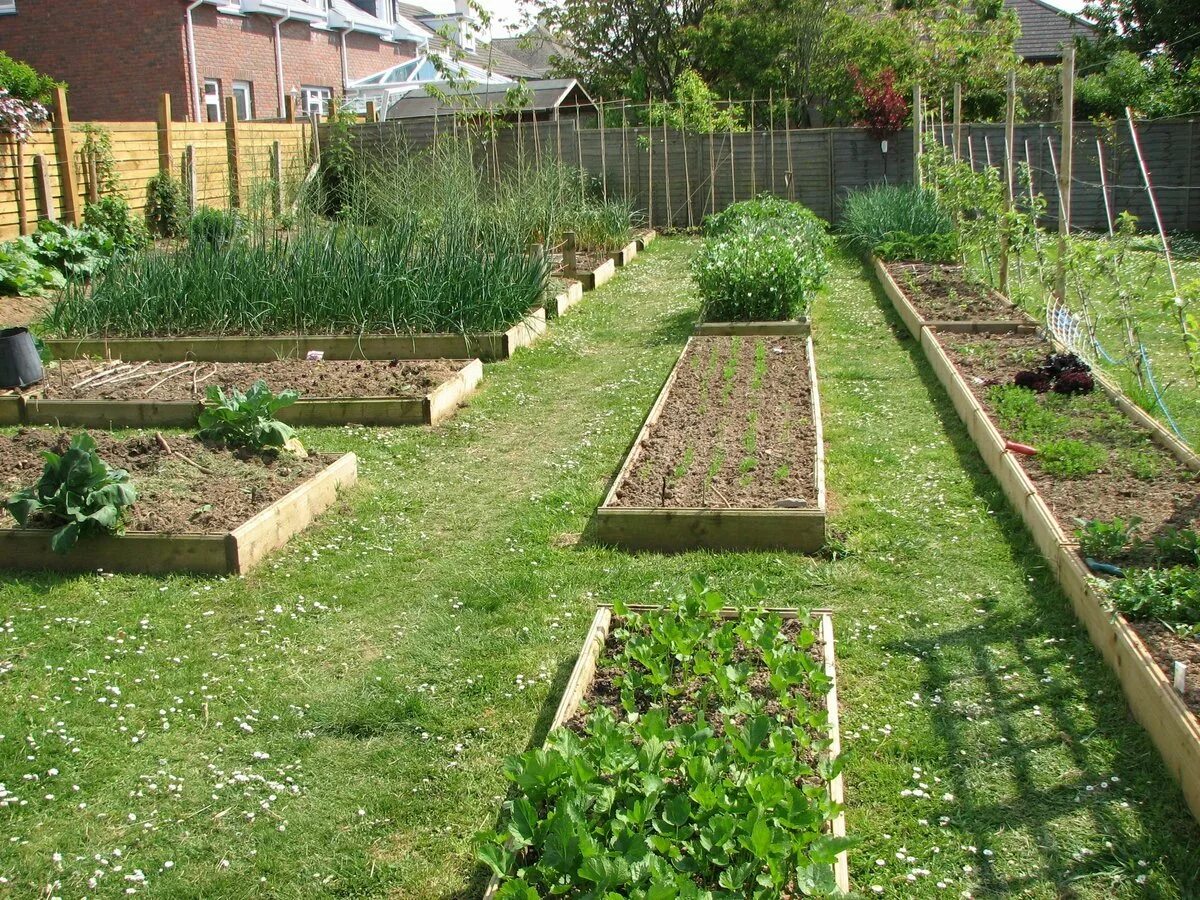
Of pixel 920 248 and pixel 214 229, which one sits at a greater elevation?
pixel 214 229

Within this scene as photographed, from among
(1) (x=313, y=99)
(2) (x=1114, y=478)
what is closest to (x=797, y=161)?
(2) (x=1114, y=478)

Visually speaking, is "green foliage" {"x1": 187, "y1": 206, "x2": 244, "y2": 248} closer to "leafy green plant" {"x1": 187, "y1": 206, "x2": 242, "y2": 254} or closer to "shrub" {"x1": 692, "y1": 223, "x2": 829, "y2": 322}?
"leafy green plant" {"x1": 187, "y1": 206, "x2": 242, "y2": 254}

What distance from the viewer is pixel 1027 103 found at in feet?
73.6

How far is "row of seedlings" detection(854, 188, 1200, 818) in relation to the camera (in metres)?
3.50

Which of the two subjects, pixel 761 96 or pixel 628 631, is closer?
pixel 628 631

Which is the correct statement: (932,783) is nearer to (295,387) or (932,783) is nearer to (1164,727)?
(1164,727)

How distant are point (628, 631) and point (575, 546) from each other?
1405 millimetres

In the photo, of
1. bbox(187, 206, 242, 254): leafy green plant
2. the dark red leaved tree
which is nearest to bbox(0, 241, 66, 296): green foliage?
bbox(187, 206, 242, 254): leafy green plant

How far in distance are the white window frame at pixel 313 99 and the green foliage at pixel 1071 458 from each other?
87.2 feet

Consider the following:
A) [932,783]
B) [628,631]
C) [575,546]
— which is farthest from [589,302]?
[932,783]

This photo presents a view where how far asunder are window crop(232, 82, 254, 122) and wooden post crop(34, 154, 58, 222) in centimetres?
1509

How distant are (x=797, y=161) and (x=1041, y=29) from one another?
19.9 metres

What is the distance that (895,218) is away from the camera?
13617mm

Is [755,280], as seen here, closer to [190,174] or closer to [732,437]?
[732,437]
